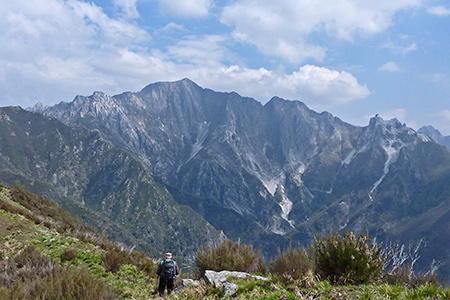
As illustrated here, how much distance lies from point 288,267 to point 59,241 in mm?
13303

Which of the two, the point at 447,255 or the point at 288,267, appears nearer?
the point at 288,267

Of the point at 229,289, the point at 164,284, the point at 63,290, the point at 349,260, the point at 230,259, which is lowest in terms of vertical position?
the point at 164,284

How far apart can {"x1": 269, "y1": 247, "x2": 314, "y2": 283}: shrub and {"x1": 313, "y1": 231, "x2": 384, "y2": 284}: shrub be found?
540mm

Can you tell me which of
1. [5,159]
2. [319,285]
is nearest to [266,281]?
[319,285]

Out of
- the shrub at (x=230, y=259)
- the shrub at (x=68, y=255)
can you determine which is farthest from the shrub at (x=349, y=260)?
the shrub at (x=68, y=255)

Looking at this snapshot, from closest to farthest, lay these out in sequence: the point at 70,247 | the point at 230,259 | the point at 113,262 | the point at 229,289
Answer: the point at 229,289 < the point at 230,259 < the point at 113,262 < the point at 70,247

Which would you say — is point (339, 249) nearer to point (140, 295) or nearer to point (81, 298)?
point (140, 295)

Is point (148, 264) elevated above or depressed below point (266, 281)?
below

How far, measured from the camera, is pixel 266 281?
10.1 metres

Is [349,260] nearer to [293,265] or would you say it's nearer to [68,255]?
[293,265]

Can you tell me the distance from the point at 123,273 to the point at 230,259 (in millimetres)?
5148

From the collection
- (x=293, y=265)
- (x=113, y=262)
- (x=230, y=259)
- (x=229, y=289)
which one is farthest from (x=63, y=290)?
(x=113, y=262)

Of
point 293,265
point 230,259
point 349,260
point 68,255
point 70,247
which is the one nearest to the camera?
point 349,260

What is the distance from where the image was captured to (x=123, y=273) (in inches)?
561
